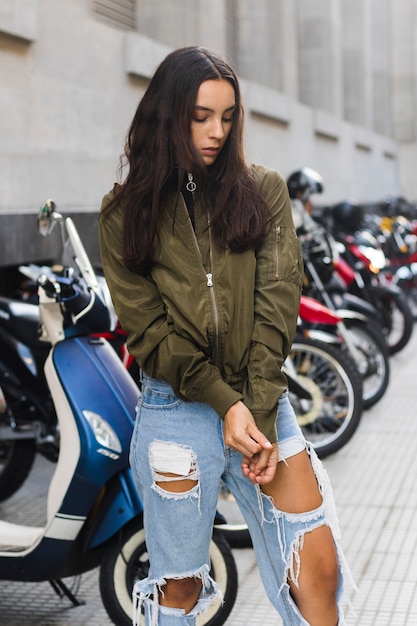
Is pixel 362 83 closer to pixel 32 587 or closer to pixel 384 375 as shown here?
pixel 384 375

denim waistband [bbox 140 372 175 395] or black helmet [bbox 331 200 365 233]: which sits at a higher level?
denim waistband [bbox 140 372 175 395]

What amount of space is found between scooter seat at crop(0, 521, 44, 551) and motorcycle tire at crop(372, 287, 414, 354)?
5315 millimetres

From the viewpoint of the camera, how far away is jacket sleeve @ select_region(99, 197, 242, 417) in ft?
7.70

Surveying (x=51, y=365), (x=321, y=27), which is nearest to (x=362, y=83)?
(x=321, y=27)

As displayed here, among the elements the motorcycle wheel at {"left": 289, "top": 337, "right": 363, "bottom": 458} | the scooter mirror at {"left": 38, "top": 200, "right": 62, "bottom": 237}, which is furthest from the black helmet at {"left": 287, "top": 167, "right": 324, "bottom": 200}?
the scooter mirror at {"left": 38, "top": 200, "right": 62, "bottom": 237}

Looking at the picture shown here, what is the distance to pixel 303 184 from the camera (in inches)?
285

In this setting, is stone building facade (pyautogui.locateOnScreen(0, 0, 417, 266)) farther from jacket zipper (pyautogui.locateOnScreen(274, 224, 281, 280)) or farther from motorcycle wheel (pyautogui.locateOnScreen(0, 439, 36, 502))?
motorcycle wheel (pyautogui.locateOnScreen(0, 439, 36, 502))

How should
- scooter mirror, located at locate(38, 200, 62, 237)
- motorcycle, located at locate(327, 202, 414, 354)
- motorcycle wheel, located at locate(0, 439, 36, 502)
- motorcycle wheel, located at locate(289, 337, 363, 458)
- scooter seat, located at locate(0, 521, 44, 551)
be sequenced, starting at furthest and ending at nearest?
motorcycle, located at locate(327, 202, 414, 354) < motorcycle wheel, located at locate(289, 337, 363, 458) < motorcycle wheel, located at locate(0, 439, 36, 502) < scooter mirror, located at locate(38, 200, 62, 237) < scooter seat, located at locate(0, 521, 44, 551)

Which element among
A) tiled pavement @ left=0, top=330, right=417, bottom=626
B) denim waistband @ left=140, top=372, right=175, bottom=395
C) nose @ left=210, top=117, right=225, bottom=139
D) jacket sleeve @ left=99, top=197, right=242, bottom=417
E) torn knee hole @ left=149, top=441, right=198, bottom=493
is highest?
nose @ left=210, top=117, right=225, bottom=139

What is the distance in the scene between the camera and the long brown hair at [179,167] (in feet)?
7.80

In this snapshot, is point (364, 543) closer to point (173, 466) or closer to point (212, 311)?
point (173, 466)

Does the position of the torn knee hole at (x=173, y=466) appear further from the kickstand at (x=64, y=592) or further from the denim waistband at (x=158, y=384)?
the kickstand at (x=64, y=592)

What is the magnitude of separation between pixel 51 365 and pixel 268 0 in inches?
454

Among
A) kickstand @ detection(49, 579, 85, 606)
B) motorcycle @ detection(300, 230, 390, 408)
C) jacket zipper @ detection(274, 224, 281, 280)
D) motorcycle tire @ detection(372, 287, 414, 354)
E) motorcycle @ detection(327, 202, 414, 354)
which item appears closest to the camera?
A: jacket zipper @ detection(274, 224, 281, 280)
